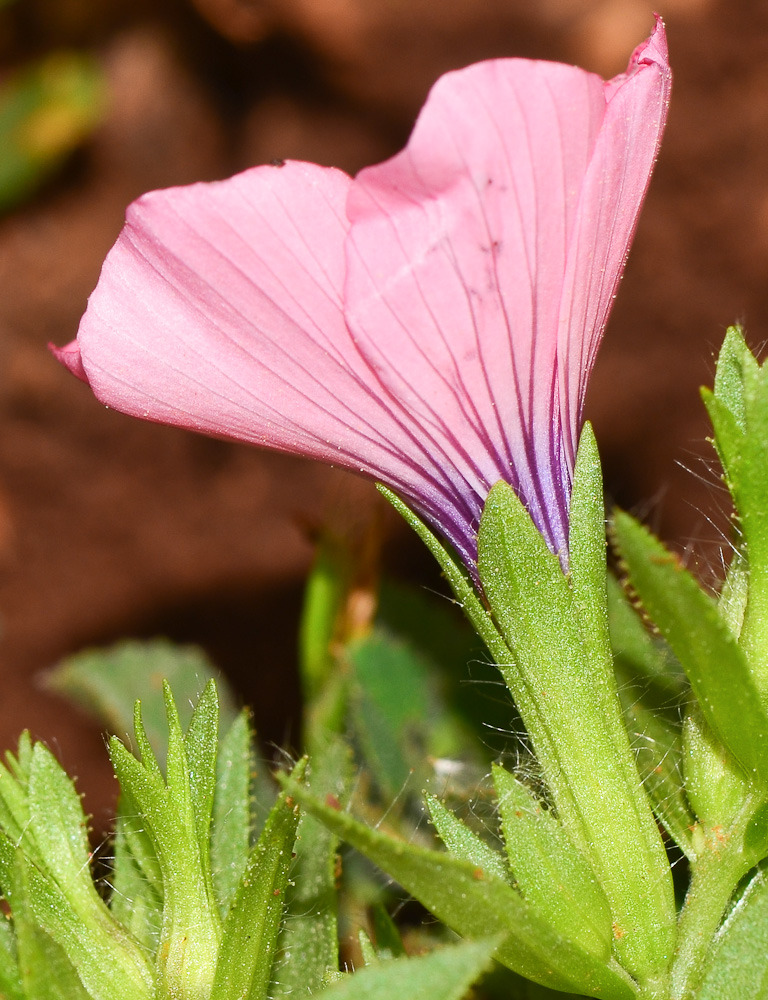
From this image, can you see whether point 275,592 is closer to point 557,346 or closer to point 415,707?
point 415,707

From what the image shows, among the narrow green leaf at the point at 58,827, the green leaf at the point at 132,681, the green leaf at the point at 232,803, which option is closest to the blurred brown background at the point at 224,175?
the green leaf at the point at 132,681

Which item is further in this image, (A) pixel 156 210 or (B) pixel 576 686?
(B) pixel 576 686

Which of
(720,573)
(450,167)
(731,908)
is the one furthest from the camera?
(720,573)

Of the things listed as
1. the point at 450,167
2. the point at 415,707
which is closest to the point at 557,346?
the point at 450,167

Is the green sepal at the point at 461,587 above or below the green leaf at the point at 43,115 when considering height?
below

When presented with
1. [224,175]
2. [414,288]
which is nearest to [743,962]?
[414,288]

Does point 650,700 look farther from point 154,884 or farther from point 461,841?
point 154,884

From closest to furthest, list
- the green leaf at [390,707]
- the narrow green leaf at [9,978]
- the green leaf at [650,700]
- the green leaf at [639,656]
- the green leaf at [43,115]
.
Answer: the narrow green leaf at [9,978] < the green leaf at [650,700] < the green leaf at [639,656] < the green leaf at [390,707] < the green leaf at [43,115]

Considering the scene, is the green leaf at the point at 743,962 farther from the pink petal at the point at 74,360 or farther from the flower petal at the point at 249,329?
the pink petal at the point at 74,360

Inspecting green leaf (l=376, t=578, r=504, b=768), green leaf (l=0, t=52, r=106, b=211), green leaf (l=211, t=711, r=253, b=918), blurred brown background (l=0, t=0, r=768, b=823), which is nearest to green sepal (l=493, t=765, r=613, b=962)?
green leaf (l=211, t=711, r=253, b=918)
